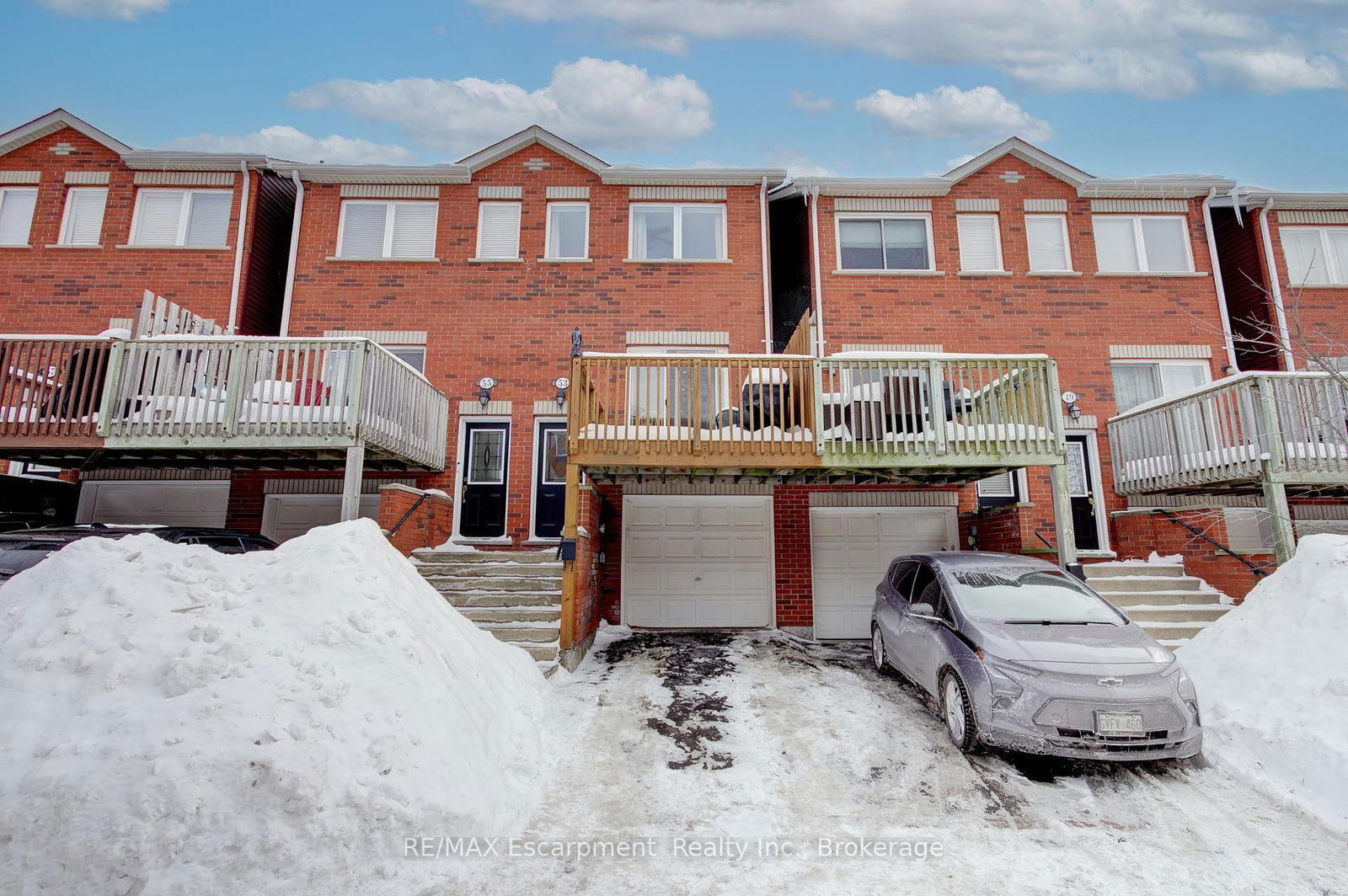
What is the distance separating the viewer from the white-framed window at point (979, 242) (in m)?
12.0

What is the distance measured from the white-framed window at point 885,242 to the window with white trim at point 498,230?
6165mm

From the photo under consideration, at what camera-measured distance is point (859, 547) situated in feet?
35.7

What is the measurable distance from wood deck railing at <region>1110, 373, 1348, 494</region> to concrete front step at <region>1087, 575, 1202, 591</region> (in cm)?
145

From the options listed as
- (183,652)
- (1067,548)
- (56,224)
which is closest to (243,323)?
(56,224)

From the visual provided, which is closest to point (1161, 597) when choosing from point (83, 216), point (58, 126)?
point (83, 216)

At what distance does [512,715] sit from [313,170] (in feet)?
36.7

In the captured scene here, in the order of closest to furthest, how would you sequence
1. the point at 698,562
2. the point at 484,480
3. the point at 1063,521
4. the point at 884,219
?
the point at 1063,521
the point at 698,562
the point at 484,480
the point at 884,219

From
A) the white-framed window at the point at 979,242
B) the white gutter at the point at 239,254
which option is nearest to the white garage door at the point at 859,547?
the white-framed window at the point at 979,242

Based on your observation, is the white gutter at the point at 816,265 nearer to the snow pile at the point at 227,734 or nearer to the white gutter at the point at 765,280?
the white gutter at the point at 765,280

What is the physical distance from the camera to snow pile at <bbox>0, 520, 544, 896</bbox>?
2939 millimetres

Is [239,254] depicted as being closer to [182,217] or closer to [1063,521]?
[182,217]

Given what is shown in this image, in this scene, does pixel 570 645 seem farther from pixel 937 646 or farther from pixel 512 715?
pixel 937 646

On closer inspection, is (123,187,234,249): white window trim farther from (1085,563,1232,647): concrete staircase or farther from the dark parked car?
(1085,563,1232,647): concrete staircase

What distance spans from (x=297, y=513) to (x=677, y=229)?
8.53 metres
